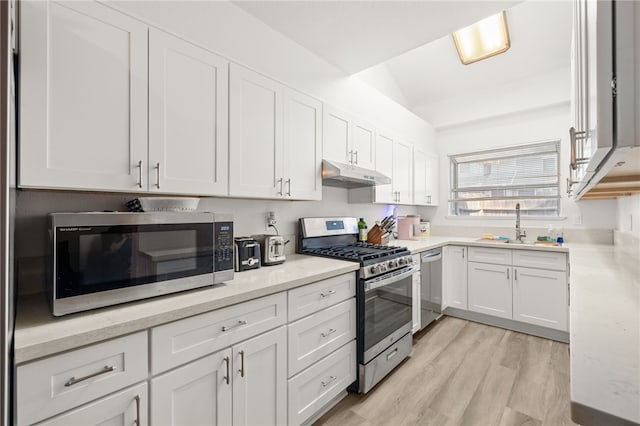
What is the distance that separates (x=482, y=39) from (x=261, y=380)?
3919 millimetres

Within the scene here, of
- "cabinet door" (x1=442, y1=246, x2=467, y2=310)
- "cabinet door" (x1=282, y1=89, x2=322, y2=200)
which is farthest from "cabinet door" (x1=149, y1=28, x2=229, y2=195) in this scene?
"cabinet door" (x1=442, y1=246, x2=467, y2=310)

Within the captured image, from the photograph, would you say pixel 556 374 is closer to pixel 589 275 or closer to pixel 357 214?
pixel 589 275

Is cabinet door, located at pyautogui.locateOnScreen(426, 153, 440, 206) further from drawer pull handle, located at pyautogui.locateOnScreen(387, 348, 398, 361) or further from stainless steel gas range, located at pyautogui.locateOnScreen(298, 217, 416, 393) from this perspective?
drawer pull handle, located at pyautogui.locateOnScreen(387, 348, 398, 361)

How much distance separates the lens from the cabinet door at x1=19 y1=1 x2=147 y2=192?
3.47ft

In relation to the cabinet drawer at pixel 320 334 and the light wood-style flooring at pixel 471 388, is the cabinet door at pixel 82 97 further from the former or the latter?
the light wood-style flooring at pixel 471 388

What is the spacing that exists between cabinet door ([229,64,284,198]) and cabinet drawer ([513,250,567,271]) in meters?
2.66

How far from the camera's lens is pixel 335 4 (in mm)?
1783

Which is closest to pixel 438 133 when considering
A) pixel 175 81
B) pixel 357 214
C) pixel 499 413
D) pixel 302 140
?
pixel 357 214

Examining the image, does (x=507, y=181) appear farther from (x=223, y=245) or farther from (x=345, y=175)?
(x=223, y=245)

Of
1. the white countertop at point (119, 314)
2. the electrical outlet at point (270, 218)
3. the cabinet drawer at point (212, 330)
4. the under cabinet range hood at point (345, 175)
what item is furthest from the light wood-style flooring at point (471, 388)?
the under cabinet range hood at point (345, 175)

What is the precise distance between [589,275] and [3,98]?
234 cm

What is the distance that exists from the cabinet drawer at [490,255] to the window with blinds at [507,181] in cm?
86

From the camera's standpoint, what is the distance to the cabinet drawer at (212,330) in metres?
1.07

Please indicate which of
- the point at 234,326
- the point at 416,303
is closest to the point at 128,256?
the point at 234,326
